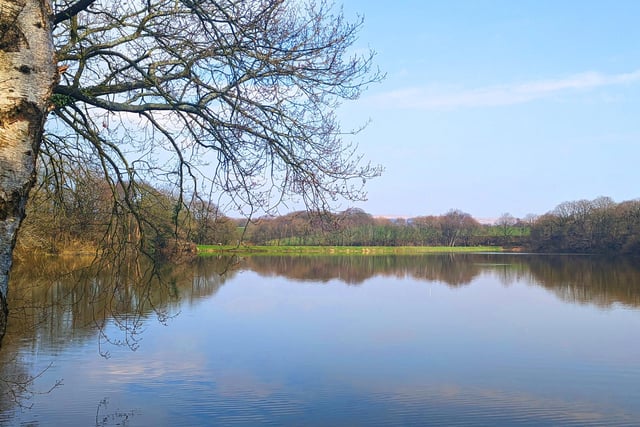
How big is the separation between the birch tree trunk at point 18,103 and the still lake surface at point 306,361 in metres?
2.32

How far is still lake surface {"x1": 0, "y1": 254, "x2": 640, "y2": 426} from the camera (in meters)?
7.21

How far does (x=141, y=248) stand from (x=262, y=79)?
63.8 inches

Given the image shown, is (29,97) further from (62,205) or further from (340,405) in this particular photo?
(340,405)

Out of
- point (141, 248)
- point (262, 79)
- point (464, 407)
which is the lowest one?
point (464, 407)

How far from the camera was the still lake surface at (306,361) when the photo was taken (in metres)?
7.21

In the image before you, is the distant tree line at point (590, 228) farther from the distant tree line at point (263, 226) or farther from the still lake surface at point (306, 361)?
the still lake surface at point (306, 361)

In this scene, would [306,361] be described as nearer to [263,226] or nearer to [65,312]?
[263,226]

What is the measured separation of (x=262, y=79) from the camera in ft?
13.1

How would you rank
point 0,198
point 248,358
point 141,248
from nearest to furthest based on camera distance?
point 0,198
point 141,248
point 248,358

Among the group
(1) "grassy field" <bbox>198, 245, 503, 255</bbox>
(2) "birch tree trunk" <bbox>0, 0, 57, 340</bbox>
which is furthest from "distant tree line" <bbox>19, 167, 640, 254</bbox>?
(2) "birch tree trunk" <bbox>0, 0, 57, 340</bbox>

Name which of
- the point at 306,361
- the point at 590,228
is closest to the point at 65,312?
the point at 306,361

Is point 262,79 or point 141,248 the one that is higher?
point 262,79

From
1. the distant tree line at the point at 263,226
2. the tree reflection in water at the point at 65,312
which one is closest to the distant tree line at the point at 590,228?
the distant tree line at the point at 263,226

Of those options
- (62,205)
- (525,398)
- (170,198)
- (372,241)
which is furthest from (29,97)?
(372,241)
